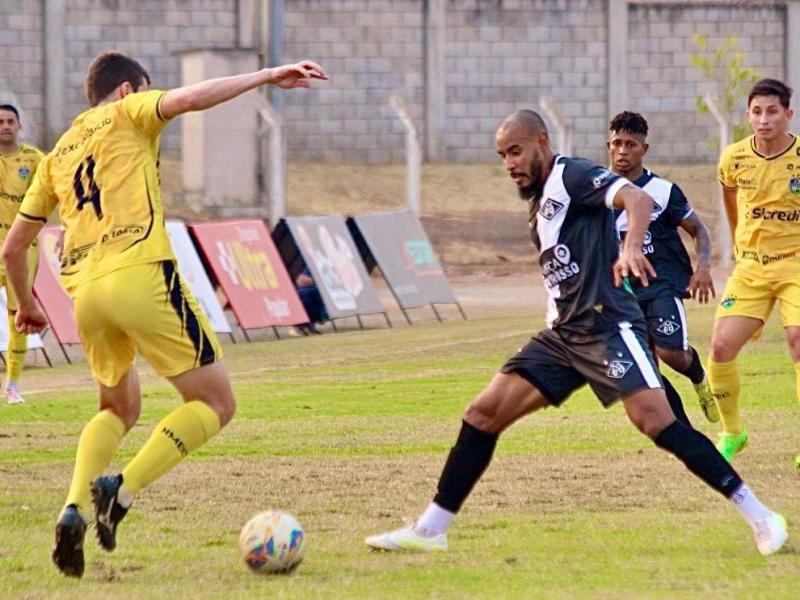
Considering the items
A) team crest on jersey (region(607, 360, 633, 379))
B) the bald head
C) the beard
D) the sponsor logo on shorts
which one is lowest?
team crest on jersey (region(607, 360, 633, 379))

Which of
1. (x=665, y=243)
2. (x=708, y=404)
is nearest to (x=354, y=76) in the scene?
(x=708, y=404)

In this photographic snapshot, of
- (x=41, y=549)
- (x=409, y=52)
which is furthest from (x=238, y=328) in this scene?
(x=409, y=52)

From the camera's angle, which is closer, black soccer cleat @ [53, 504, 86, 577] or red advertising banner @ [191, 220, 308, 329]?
black soccer cleat @ [53, 504, 86, 577]

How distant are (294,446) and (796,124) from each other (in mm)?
29597

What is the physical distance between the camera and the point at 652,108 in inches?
1565

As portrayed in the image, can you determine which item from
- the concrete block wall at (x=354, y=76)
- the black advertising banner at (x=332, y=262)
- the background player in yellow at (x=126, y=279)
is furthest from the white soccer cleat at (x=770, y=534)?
the concrete block wall at (x=354, y=76)

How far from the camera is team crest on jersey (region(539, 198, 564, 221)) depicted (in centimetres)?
757

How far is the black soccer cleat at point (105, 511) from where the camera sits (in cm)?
704

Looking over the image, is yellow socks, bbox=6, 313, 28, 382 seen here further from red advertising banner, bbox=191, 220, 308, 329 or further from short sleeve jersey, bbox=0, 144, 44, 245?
red advertising banner, bbox=191, 220, 308, 329

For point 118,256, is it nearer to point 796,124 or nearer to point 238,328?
point 238,328

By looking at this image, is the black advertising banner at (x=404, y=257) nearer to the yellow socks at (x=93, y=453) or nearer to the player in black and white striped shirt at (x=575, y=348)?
the player in black and white striped shirt at (x=575, y=348)

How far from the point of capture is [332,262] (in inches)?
917

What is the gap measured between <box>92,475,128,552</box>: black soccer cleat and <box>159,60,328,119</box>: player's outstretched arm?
148cm

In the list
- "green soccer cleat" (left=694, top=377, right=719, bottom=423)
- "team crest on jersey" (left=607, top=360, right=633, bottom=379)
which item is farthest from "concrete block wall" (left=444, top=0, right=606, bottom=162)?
"team crest on jersey" (left=607, top=360, right=633, bottom=379)
